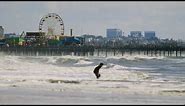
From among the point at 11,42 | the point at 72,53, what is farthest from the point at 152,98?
the point at 11,42

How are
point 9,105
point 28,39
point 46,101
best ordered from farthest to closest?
point 28,39 → point 46,101 → point 9,105

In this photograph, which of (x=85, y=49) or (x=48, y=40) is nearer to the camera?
(x=85, y=49)

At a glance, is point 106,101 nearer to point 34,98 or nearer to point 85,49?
point 34,98

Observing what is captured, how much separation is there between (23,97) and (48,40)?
10245 cm

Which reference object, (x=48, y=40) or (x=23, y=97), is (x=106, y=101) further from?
(x=48, y=40)

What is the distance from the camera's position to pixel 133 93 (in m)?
15.9

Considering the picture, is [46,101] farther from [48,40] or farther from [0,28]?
[0,28]

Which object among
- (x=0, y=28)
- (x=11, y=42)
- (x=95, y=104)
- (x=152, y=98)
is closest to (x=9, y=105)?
(x=95, y=104)

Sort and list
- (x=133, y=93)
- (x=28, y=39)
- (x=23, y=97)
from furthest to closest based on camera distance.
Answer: (x=28, y=39) → (x=133, y=93) → (x=23, y=97)

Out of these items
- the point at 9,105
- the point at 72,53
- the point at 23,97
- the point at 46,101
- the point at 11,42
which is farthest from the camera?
the point at 11,42

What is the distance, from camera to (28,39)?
396 feet

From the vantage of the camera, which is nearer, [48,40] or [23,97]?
[23,97]

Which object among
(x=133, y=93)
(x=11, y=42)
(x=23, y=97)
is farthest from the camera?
(x=11, y=42)

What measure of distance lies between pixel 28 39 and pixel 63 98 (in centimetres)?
10827
